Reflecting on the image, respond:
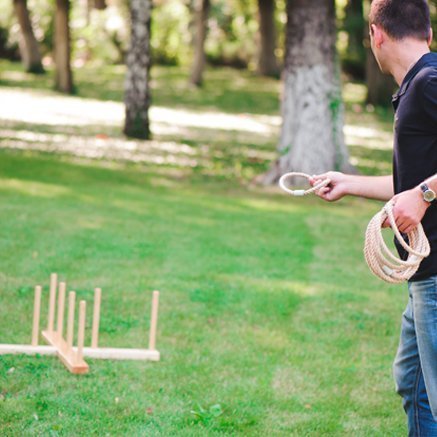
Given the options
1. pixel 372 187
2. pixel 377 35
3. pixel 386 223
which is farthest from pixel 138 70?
pixel 386 223

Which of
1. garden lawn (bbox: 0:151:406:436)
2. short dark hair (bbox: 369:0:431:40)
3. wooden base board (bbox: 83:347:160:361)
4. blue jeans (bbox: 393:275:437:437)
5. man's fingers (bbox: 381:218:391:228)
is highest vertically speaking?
short dark hair (bbox: 369:0:431:40)

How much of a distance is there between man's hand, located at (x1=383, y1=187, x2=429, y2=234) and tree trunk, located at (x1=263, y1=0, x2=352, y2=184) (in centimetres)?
A: 1040

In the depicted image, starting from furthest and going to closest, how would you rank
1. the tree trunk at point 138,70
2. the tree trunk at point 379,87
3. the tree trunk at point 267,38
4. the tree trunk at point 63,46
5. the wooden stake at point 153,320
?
the tree trunk at point 267,38 < the tree trunk at point 379,87 < the tree trunk at point 63,46 < the tree trunk at point 138,70 < the wooden stake at point 153,320

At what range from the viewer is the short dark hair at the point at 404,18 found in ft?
12.6

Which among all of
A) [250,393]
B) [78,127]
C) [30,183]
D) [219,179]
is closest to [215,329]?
[250,393]

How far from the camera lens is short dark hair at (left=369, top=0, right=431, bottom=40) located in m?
3.86

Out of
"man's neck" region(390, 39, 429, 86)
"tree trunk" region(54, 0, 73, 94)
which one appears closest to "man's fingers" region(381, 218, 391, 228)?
"man's neck" region(390, 39, 429, 86)

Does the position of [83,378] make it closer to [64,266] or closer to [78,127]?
[64,266]

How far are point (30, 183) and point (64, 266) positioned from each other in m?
4.64

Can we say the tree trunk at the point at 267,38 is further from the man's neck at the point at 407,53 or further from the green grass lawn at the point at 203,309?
the man's neck at the point at 407,53

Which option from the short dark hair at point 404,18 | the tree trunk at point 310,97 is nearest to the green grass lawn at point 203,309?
the tree trunk at point 310,97

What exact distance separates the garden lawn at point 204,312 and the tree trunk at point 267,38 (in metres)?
22.5

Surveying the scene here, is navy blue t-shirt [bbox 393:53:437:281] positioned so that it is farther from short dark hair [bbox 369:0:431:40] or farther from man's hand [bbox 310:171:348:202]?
man's hand [bbox 310:171:348:202]

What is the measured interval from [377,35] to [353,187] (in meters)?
0.68
